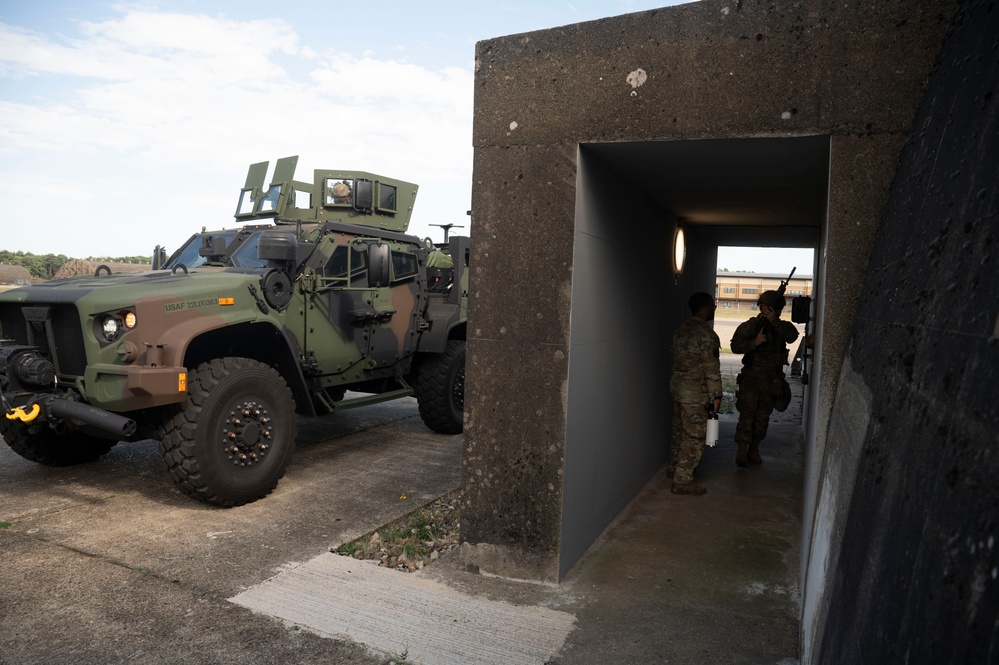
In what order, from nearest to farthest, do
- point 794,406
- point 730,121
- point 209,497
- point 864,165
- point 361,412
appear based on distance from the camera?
point 864,165 < point 730,121 < point 209,497 < point 361,412 < point 794,406

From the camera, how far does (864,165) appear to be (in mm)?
2922

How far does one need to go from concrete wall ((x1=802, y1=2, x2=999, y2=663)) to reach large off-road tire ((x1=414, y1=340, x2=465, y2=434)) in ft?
16.0

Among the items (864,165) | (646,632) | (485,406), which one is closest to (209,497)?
(485,406)

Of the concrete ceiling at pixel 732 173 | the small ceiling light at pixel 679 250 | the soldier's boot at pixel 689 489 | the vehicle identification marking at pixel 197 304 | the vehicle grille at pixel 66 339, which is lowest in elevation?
the soldier's boot at pixel 689 489

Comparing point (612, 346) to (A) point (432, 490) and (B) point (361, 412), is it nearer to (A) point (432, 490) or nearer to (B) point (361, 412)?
(A) point (432, 490)

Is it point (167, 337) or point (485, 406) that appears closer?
point (485, 406)

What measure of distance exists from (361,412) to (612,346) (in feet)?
16.3

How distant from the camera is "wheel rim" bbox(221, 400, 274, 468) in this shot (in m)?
4.80

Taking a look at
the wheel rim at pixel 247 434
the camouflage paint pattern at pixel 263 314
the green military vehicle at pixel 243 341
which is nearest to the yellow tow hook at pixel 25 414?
the green military vehicle at pixel 243 341

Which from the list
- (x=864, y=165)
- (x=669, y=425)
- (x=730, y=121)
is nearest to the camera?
(x=864, y=165)

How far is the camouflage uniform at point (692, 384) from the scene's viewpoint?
204 inches

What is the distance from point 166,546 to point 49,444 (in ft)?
7.17

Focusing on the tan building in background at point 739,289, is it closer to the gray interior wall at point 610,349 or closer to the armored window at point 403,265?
the armored window at point 403,265

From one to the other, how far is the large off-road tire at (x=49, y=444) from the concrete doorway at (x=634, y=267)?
3.92 metres
